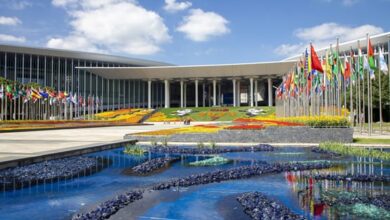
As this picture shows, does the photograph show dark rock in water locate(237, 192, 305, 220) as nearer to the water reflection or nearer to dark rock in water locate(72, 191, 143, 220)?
the water reflection

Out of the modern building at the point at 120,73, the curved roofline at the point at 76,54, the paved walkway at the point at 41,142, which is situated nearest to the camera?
the paved walkway at the point at 41,142

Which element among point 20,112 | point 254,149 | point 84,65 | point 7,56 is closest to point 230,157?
point 254,149

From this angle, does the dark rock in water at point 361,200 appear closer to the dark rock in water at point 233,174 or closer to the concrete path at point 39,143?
the dark rock in water at point 233,174

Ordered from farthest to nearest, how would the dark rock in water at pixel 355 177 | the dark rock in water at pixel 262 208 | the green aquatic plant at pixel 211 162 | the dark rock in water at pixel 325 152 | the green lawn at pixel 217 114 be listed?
the green lawn at pixel 217 114 → the dark rock in water at pixel 325 152 → the green aquatic plant at pixel 211 162 → the dark rock in water at pixel 355 177 → the dark rock in water at pixel 262 208

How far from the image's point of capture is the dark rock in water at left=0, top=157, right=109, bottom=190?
952cm

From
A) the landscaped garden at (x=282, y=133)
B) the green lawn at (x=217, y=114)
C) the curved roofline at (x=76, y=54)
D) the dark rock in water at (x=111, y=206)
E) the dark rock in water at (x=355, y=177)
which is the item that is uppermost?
the curved roofline at (x=76, y=54)

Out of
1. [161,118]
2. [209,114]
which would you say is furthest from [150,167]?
[209,114]

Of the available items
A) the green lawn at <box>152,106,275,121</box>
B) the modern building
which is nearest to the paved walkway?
the green lawn at <box>152,106,275,121</box>

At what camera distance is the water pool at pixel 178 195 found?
674 cm

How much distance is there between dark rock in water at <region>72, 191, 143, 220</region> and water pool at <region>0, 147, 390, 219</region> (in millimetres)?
142

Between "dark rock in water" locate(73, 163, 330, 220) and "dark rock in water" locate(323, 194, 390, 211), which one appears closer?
"dark rock in water" locate(73, 163, 330, 220)

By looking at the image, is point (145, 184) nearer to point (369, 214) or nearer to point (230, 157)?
point (369, 214)

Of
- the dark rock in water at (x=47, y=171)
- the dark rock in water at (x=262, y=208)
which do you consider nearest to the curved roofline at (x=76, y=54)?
the dark rock in water at (x=47, y=171)

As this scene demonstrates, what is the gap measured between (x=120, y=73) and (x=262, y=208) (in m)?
81.6
